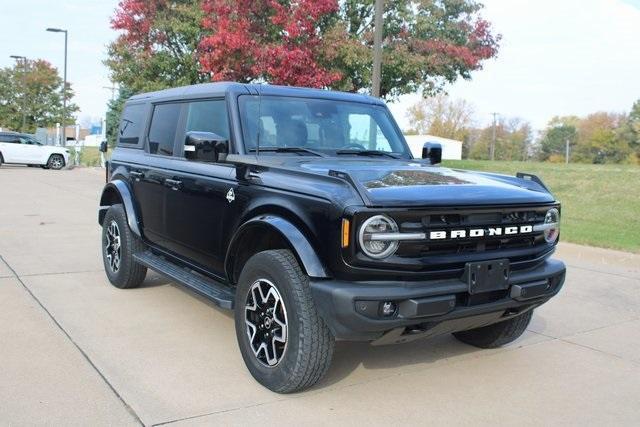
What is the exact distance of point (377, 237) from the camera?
10.6ft

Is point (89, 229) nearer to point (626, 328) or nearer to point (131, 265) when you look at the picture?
point (131, 265)

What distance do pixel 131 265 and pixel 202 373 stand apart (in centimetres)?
214

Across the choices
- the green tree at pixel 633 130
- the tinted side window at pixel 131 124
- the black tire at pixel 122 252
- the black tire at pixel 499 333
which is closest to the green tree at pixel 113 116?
the tinted side window at pixel 131 124

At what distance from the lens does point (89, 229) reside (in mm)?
10141

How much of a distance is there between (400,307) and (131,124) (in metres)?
4.05

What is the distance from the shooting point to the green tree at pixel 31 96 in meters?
55.3

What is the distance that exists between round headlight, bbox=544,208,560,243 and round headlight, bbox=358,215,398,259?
1291 mm

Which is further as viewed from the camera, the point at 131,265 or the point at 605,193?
the point at 605,193

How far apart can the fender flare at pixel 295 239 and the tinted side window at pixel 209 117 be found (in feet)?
3.19

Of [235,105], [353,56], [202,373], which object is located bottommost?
[202,373]

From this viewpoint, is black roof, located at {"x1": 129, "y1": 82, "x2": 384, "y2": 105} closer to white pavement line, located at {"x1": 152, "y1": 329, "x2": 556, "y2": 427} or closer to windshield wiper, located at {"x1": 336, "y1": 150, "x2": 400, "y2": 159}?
windshield wiper, located at {"x1": 336, "y1": 150, "x2": 400, "y2": 159}

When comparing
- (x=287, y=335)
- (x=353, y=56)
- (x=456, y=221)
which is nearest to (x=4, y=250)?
(x=287, y=335)

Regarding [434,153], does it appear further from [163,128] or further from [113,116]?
[113,116]

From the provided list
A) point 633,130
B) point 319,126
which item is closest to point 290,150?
point 319,126
